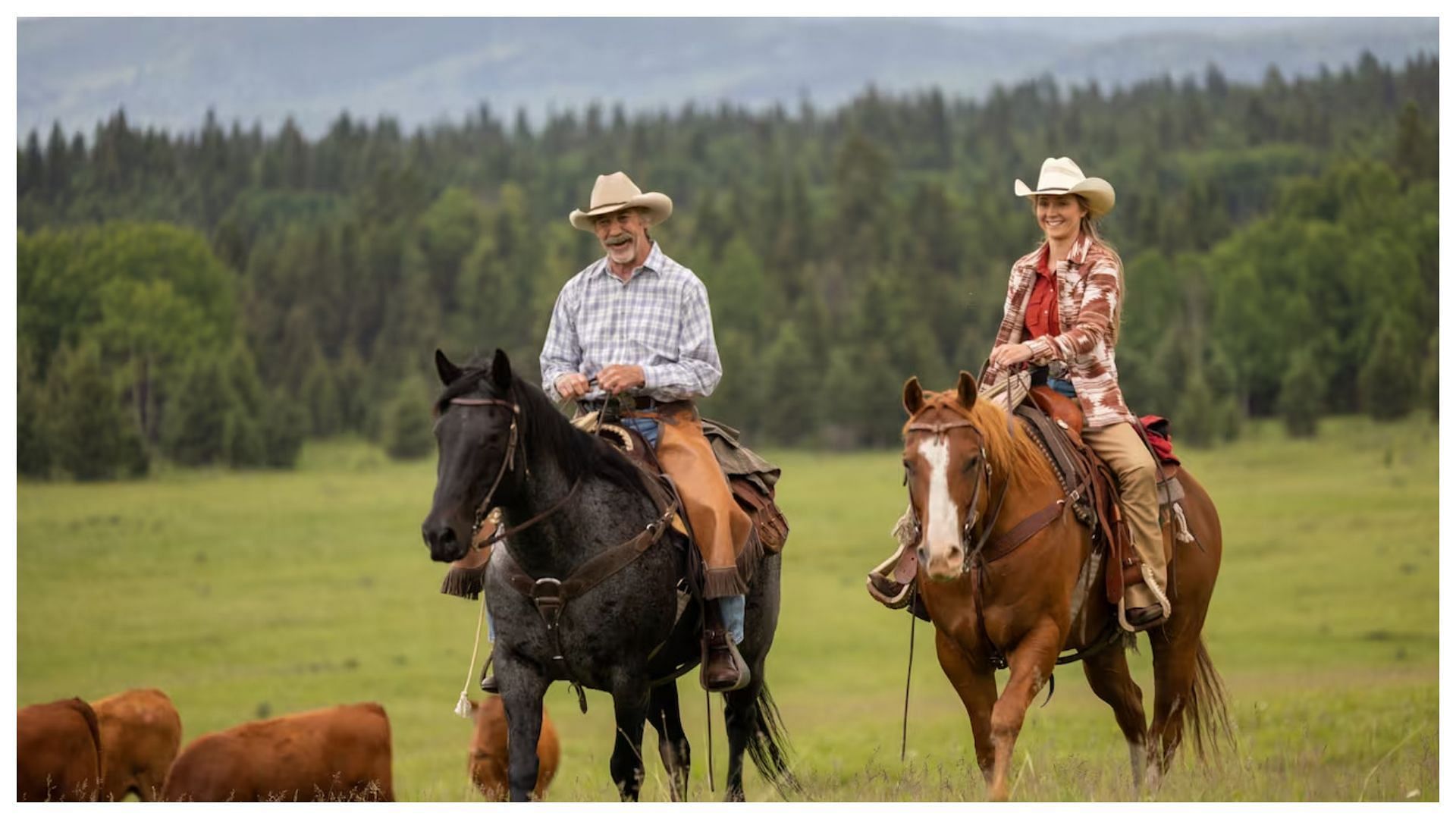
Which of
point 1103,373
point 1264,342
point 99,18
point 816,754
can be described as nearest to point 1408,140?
point 1264,342

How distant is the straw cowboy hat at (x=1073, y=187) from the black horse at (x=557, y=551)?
2.93 metres

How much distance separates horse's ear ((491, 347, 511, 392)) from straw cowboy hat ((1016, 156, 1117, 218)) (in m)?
3.23

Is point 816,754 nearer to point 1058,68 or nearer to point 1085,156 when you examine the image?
point 1085,156

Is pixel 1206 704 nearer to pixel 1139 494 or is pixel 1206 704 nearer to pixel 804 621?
pixel 1139 494

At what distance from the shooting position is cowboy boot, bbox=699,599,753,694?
959 centimetres

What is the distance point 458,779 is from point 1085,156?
13022 cm

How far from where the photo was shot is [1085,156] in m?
150

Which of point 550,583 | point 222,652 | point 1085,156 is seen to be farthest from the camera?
point 1085,156

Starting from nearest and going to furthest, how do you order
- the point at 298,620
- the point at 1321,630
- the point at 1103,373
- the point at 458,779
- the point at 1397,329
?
the point at 1103,373
the point at 458,779
the point at 1321,630
the point at 298,620
the point at 1397,329

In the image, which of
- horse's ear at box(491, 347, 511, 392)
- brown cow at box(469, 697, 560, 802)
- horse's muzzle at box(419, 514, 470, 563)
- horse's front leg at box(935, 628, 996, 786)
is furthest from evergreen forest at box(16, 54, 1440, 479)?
horse's muzzle at box(419, 514, 470, 563)

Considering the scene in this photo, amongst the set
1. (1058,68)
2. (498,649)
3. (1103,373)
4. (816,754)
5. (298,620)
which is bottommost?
(298,620)

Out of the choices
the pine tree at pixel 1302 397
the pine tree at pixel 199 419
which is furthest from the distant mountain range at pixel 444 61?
the pine tree at pixel 1302 397

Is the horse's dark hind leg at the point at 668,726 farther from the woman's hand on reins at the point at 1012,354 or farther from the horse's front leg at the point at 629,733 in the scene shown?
the woman's hand on reins at the point at 1012,354

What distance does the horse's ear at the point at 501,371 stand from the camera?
8.07 m
